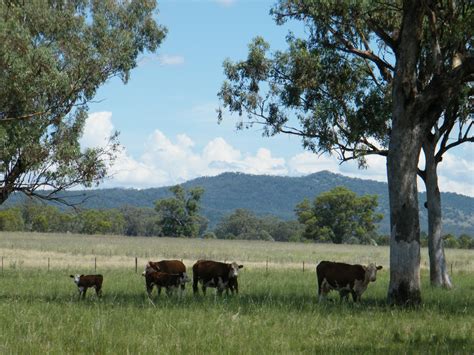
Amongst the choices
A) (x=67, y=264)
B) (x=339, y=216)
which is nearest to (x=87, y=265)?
(x=67, y=264)

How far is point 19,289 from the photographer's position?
22.4 m

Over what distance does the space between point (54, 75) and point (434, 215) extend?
15.1 meters

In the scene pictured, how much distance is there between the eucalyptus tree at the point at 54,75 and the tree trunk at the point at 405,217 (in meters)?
12.8

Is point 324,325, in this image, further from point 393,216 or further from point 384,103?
point 384,103

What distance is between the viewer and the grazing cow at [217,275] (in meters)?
21.3

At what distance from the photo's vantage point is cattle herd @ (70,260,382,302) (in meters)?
18.7

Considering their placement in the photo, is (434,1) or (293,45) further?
(293,45)

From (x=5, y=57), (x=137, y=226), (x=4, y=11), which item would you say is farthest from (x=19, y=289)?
(x=137, y=226)

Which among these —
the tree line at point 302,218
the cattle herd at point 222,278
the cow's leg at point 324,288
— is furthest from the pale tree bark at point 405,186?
the tree line at point 302,218

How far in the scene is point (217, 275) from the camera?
2144 cm

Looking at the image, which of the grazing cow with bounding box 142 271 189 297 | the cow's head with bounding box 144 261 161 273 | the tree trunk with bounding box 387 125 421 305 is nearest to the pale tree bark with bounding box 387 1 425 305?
the tree trunk with bounding box 387 125 421 305

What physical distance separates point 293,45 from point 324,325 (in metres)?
17.4

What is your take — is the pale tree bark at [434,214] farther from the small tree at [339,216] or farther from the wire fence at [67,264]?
the small tree at [339,216]

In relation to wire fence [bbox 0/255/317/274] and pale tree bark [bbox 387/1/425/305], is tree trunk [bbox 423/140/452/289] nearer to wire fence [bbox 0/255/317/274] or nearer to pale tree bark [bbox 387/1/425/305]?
pale tree bark [bbox 387/1/425/305]
